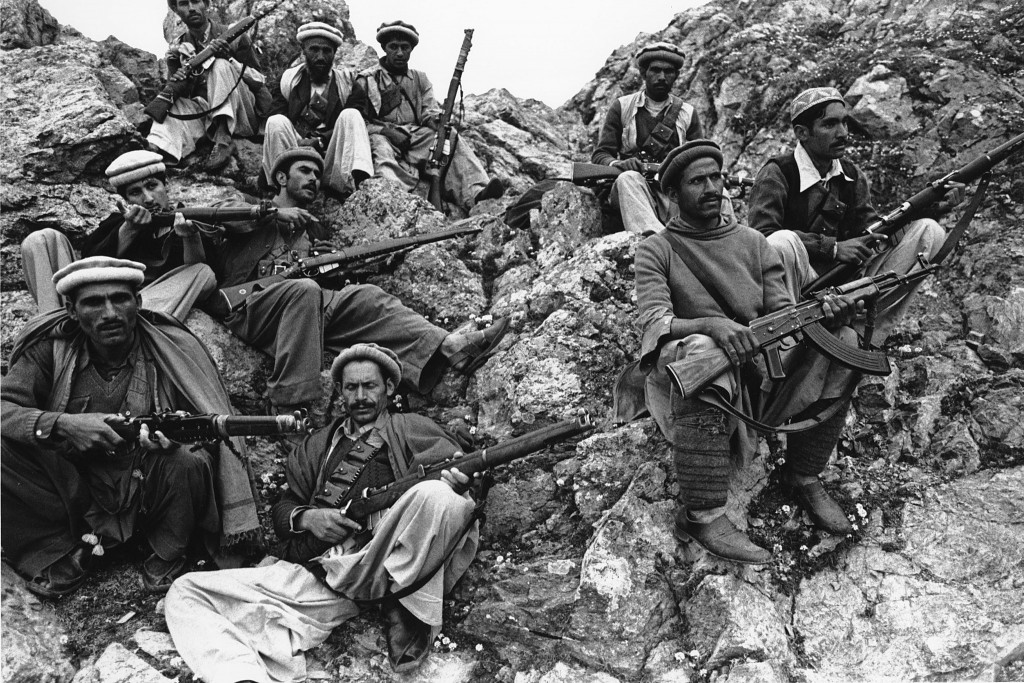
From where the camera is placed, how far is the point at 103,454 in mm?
7121

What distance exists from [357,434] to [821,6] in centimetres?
910

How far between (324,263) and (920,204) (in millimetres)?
4955

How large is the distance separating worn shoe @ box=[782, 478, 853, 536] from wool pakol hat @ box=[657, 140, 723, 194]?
221 centimetres

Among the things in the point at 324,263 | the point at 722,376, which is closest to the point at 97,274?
the point at 324,263

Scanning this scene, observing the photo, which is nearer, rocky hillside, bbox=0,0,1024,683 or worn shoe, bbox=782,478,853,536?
rocky hillside, bbox=0,0,1024,683

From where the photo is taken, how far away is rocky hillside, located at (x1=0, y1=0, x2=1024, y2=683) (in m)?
6.44

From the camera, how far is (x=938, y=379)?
775 centimetres

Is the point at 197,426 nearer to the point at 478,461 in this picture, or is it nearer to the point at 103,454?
the point at 103,454

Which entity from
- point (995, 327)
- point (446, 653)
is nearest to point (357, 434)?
point (446, 653)

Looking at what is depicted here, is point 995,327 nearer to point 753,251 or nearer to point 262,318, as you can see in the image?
point 753,251

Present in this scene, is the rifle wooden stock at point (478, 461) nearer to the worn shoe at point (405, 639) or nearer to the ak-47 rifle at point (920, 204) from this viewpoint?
the worn shoe at point (405, 639)

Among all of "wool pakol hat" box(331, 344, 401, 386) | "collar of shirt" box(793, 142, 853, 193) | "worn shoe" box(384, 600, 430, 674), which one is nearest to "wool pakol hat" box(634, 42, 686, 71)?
"collar of shirt" box(793, 142, 853, 193)

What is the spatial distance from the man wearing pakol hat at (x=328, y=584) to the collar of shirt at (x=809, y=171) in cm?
335

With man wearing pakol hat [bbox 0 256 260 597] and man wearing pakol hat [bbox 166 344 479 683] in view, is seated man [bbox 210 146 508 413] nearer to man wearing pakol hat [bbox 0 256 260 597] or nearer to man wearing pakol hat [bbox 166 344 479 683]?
man wearing pakol hat [bbox 0 256 260 597]
